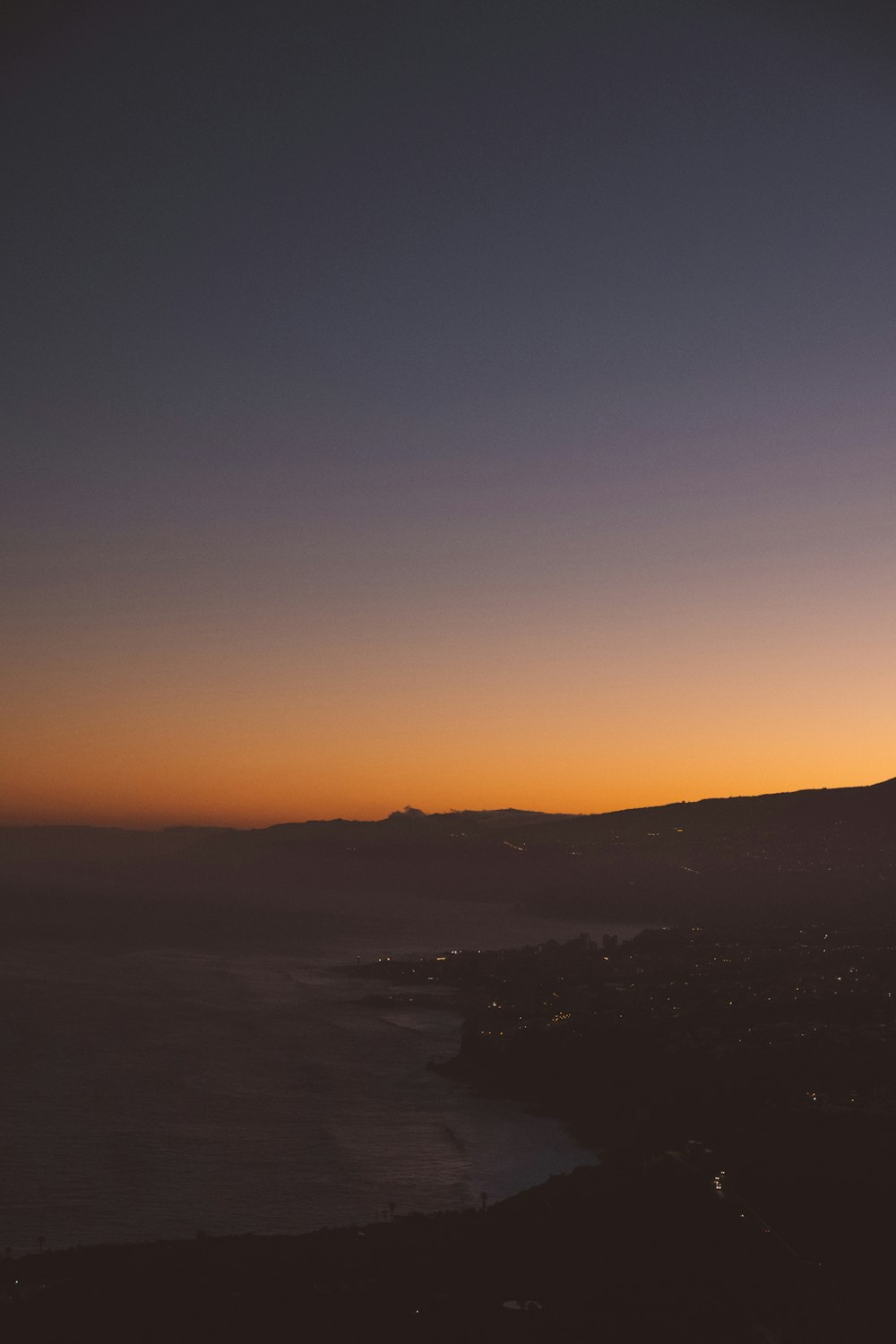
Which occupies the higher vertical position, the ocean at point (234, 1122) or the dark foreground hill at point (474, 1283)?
the dark foreground hill at point (474, 1283)

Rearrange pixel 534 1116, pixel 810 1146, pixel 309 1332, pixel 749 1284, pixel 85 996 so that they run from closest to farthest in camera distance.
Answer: pixel 309 1332, pixel 749 1284, pixel 810 1146, pixel 534 1116, pixel 85 996

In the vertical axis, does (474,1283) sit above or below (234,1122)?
above

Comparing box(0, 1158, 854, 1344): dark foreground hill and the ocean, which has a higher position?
box(0, 1158, 854, 1344): dark foreground hill

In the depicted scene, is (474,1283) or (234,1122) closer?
(474,1283)

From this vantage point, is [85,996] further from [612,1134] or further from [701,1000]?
[612,1134]

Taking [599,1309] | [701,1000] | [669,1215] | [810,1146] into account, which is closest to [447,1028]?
[701,1000]

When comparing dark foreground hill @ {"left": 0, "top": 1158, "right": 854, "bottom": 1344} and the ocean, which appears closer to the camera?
dark foreground hill @ {"left": 0, "top": 1158, "right": 854, "bottom": 1344}

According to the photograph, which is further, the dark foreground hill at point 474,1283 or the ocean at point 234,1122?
the ocean at point 234,1122

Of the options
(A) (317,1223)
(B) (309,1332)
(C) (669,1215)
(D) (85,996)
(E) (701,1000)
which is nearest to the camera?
(B) (309,1332)
